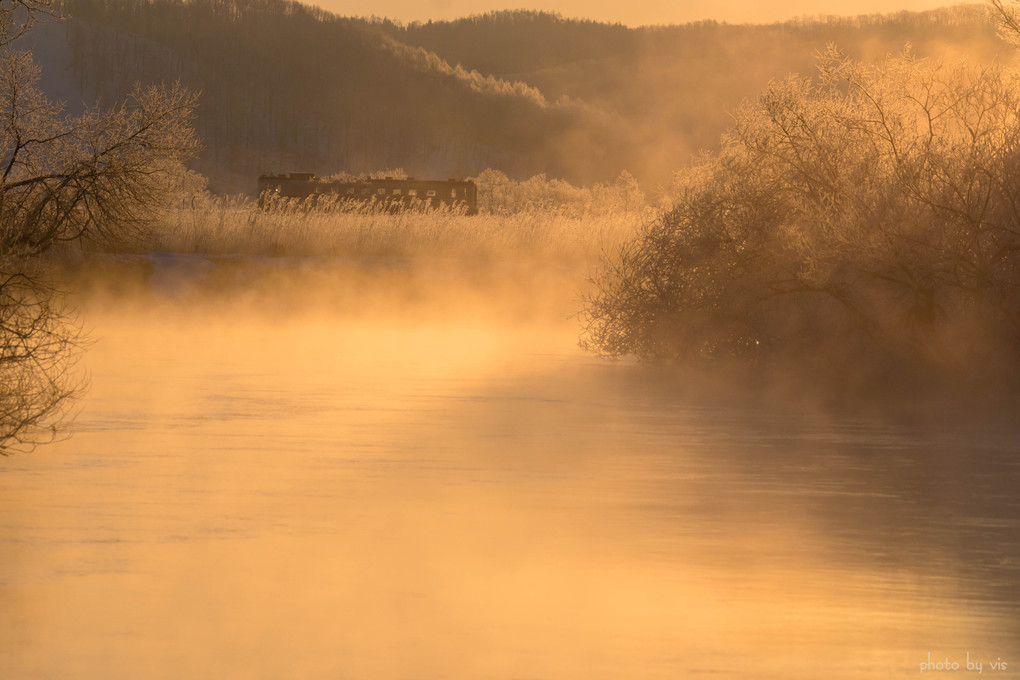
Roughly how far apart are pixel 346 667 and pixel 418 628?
0.66 metres

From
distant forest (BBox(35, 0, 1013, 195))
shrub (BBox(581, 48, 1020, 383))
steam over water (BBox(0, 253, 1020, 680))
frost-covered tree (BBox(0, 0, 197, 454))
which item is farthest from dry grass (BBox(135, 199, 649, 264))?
distant forest (BBox(35, 0, 1013, 195))

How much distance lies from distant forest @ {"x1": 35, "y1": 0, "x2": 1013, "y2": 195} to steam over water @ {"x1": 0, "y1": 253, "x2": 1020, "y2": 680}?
102208 millimetres

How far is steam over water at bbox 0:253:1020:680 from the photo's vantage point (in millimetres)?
6629

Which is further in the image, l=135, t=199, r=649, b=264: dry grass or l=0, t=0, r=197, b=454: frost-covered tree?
l=135, t=199, r=649, b=264: dry grass

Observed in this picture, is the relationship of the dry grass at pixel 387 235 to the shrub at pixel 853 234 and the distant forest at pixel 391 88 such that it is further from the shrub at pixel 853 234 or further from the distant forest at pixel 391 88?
the distant forest at pixel 391 88

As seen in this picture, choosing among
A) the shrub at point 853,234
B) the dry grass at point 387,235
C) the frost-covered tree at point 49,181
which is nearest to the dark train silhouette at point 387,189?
the dry grass at point 387,235

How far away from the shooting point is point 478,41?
190 meters

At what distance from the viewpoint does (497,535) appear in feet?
29.9

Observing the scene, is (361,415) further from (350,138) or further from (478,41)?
(478,41)

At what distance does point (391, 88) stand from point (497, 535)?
136 meters

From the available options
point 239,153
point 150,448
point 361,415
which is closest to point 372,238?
point 361,415

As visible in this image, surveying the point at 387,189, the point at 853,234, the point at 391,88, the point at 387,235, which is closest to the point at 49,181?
the point at 853,234

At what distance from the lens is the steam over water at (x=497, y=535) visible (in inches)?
261

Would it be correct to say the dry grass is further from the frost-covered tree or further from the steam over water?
the frost-covered tree
